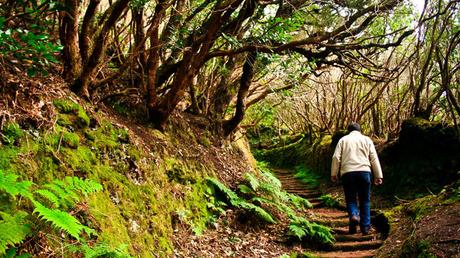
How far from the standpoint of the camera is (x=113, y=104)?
21.2ft

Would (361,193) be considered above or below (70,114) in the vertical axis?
below

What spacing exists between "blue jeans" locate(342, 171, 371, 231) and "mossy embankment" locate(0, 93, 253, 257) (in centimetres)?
296

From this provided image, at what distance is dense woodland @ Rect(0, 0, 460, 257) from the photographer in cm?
341

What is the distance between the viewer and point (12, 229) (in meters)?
2.51

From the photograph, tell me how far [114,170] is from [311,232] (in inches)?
160

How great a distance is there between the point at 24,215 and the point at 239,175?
649cm

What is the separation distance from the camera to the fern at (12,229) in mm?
2361

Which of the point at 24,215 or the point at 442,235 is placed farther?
the point at 442,235

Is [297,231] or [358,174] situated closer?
[297,231]

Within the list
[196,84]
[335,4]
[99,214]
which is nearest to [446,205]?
[335,4]

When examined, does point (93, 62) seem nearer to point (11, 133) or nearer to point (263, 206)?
point (11, 133)

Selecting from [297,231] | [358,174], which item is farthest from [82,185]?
[358,174]

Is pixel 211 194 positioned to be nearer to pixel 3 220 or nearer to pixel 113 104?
pixel 113 104

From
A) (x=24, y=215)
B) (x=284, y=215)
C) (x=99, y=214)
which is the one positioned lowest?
(x=284, y=215)
